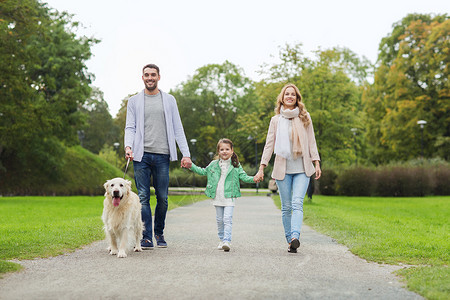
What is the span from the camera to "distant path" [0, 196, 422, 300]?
4.40m

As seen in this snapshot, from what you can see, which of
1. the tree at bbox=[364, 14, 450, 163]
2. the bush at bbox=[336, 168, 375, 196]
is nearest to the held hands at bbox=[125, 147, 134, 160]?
the bush at bbox=[336, 168, 375, 196]

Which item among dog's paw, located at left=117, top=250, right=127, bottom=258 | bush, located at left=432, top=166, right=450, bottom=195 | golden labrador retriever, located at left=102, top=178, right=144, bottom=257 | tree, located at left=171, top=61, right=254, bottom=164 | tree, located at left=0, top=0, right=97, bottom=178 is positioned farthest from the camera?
tree, located at left=171, top=61, right=254, bottom=164

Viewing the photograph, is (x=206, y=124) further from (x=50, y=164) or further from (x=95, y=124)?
(x=50, y=164)

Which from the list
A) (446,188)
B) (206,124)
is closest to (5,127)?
(446,188)

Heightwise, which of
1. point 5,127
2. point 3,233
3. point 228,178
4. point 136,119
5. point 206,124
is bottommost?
point 3,233

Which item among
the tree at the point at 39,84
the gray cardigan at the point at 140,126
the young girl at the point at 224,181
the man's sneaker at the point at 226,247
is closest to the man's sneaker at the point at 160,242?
the young girl at the point at 224,181

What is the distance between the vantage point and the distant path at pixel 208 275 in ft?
14.4

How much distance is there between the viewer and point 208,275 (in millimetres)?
5211

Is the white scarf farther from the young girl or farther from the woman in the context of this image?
the young girl

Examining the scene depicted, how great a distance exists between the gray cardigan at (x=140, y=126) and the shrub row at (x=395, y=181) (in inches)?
1133

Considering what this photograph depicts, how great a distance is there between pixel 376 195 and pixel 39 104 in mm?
21834

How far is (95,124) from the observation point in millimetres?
76875

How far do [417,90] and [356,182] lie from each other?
12.4 meters

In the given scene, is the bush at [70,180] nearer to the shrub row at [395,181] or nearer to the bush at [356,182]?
the bush at [356,182]
